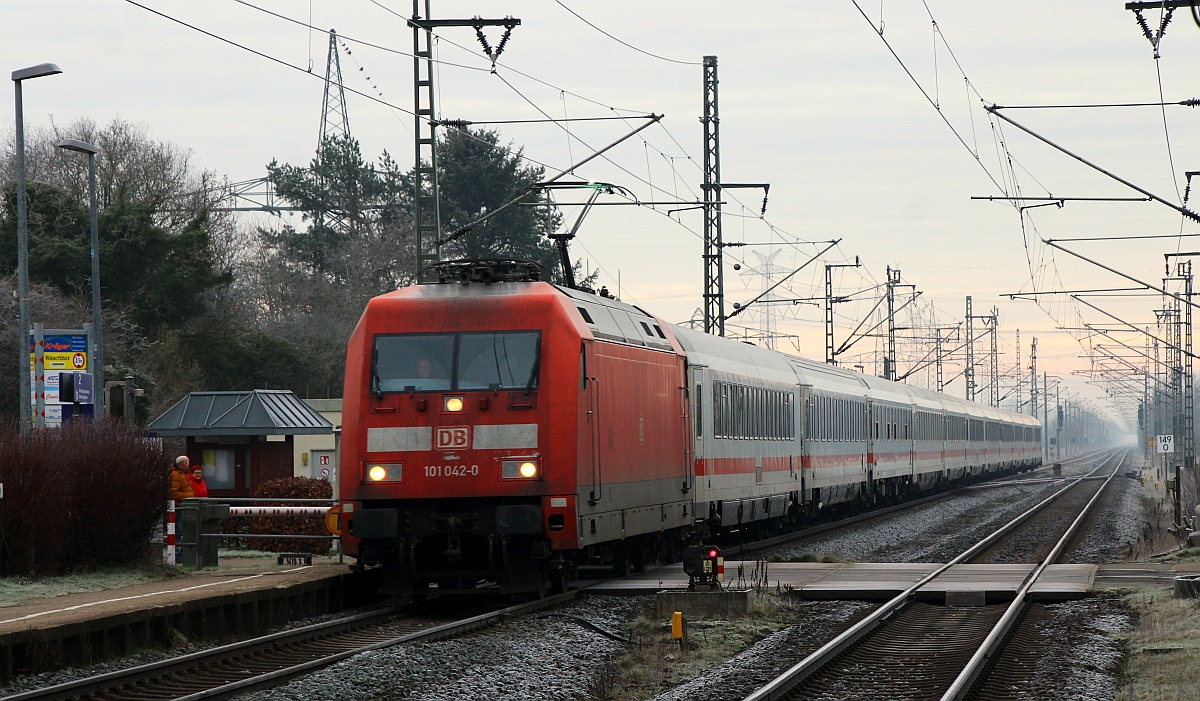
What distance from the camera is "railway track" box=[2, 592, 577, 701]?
10844 mm

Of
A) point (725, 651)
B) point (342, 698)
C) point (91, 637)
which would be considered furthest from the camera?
point (725, 651)

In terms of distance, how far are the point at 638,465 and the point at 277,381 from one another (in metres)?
38.6

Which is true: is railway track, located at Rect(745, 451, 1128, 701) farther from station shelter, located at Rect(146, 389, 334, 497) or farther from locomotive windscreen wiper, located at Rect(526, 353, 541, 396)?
station shelter, located at Rect(146, 389, 334, 497)

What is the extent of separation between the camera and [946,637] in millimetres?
14500

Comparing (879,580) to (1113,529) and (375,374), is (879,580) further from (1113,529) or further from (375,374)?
(1113,529)

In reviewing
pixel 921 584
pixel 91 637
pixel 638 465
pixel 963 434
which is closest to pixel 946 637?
pixel 921 584

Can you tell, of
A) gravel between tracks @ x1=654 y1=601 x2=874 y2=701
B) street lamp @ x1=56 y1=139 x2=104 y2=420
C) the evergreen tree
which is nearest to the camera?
gravel between tracks @ x1=654 y1=601 x2=874 y2=701

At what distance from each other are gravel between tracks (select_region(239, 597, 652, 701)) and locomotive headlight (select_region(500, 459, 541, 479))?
1535 mm

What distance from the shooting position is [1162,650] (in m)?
13.1

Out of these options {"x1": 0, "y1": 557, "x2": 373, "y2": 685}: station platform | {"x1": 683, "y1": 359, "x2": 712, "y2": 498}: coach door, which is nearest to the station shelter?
{"x1": 683, "y1": 359, "x2": 712, "y2": 498}: coach door

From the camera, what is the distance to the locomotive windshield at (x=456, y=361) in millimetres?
16078

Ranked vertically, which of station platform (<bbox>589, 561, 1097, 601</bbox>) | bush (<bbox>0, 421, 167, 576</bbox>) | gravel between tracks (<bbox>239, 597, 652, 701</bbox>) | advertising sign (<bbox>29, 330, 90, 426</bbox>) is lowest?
station platform (<bbox>589, 561, 1097, 601</bbox>)

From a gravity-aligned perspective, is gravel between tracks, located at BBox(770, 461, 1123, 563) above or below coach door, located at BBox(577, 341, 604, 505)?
below

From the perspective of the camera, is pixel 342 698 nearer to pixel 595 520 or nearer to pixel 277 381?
pixel 595 520
